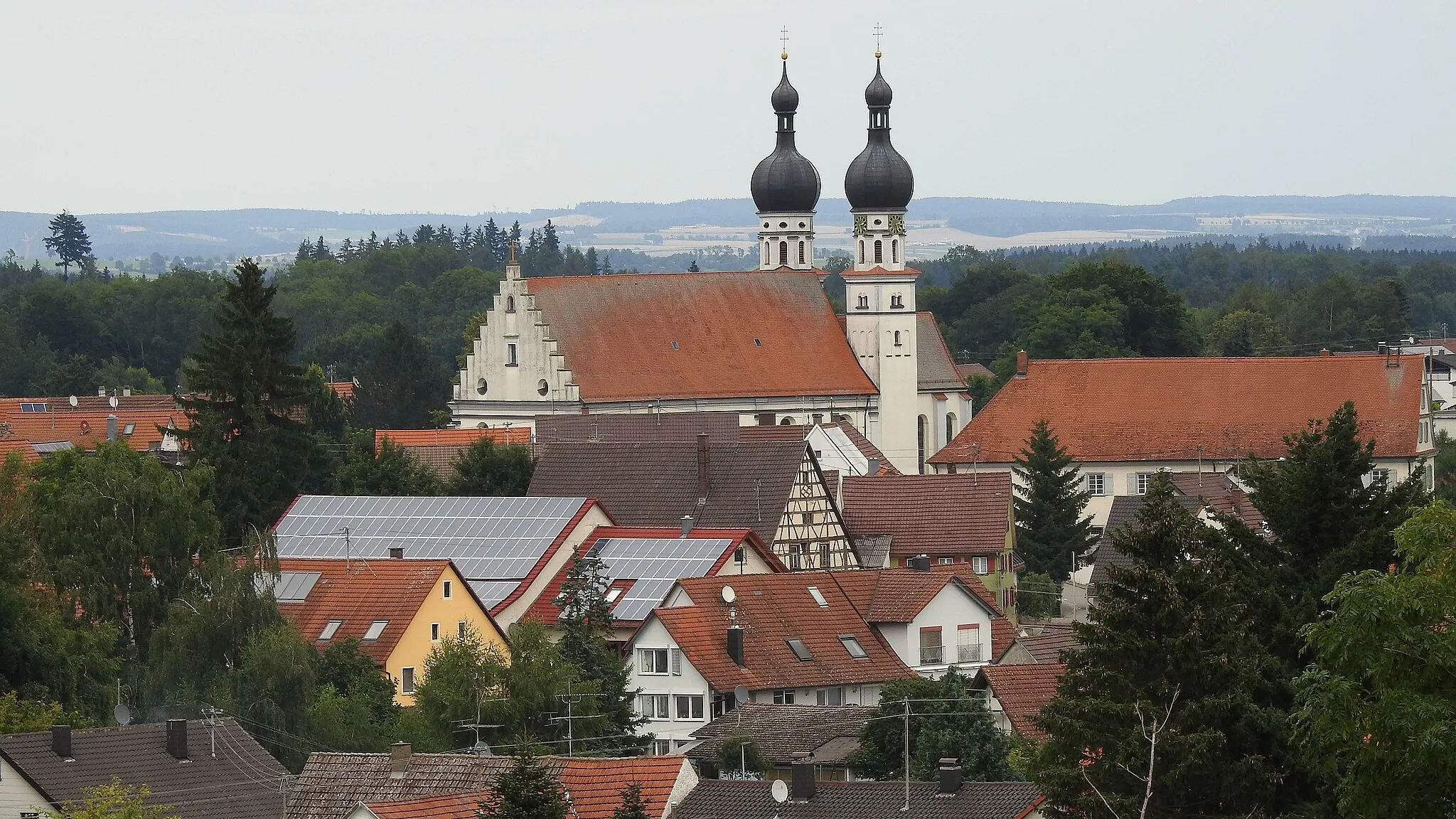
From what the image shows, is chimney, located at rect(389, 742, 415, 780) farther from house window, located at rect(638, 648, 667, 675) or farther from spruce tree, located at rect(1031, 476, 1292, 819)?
house window, located at rect(638, 648, 667, 675)

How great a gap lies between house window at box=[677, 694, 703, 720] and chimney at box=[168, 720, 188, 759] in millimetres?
13579

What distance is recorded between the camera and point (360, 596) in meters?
54.0

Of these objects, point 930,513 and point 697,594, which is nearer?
point 697,594

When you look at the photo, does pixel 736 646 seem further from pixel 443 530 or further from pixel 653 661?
pixel 443 530

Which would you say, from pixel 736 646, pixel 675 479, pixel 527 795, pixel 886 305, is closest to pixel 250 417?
pixel 675 479

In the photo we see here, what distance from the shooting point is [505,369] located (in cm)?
9038

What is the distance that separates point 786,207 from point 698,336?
1478 cm

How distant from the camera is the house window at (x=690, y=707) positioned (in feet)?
161

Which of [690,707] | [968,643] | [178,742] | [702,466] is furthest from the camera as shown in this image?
[702,466]

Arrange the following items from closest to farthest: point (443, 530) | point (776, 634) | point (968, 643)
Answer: point (776, 634) < point (968, 643) < point (443, 530)

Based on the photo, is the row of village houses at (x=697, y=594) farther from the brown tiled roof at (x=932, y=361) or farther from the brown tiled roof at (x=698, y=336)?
the brown tiled roof at (x=932, y=361)

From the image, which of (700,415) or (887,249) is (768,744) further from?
(887,249)

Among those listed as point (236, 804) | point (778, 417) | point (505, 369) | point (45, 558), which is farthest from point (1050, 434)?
point (236, 804)

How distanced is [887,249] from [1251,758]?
69.9 m
